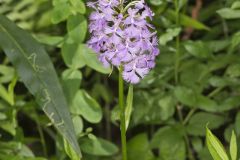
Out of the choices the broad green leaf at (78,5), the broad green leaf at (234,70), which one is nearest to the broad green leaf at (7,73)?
the broad green leaf at (78,5)

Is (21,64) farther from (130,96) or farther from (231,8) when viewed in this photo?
(231,8)

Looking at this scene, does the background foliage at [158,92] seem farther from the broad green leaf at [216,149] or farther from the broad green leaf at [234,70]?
the broad green leaf at [216,149]

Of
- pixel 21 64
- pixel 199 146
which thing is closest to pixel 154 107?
pixel 199 146

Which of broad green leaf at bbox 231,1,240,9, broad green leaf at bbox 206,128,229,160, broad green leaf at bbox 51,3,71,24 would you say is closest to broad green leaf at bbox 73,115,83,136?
broad green leaf at bbox 51,3,71,24

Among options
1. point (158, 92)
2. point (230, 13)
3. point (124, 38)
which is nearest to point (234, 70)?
point (230, 13)

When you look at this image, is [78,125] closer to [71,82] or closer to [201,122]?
[71,82]

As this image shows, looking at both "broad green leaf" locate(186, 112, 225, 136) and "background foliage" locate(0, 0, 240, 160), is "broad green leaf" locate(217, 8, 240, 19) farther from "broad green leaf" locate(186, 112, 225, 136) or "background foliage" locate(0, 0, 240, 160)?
"broad green leaf" locate(186, 112, 225, 136)
